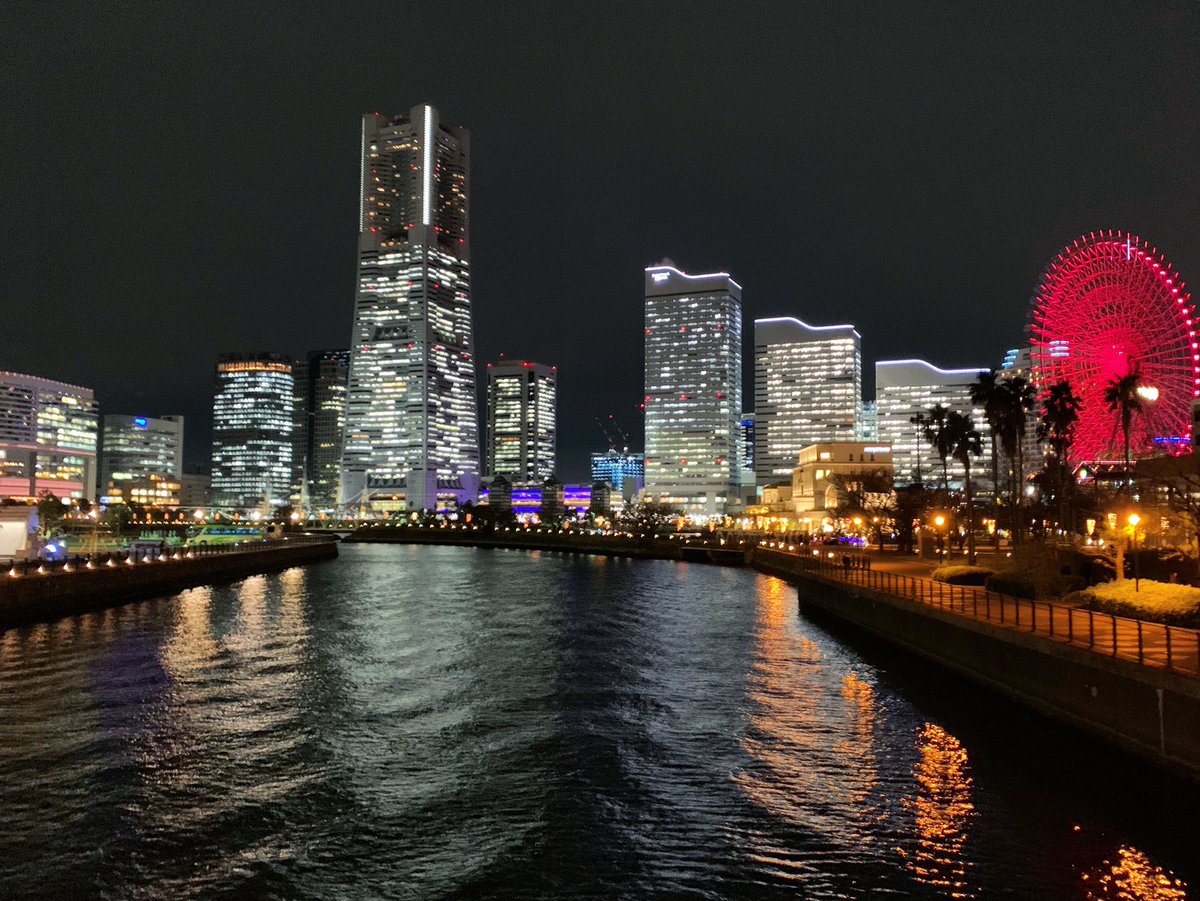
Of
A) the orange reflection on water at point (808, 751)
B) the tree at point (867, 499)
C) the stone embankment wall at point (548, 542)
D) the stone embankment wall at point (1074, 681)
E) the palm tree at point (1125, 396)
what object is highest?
the palm tree at point (1125, 396)

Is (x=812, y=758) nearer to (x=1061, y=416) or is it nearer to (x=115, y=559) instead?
(x=115, y=559)

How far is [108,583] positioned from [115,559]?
29.9 feet

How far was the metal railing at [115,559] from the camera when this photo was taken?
51.1 meters

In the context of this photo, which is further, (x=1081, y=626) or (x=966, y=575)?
(x=966, y=575)

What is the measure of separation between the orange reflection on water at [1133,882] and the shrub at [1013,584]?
764 inches

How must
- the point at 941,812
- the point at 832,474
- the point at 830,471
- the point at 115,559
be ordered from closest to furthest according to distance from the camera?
the point at 941,812
the point at 115,559
the point at 832,474
the point at 830,471

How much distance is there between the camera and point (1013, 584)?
35.2 meters

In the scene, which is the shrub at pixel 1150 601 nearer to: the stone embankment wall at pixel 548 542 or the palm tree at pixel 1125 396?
the palm tree at pixel 1125 396

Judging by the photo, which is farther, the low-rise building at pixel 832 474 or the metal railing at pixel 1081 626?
the low-rise building at pixel 832 474

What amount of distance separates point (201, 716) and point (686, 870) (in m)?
17.1

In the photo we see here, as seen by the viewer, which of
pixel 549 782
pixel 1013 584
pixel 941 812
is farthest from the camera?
pixel 1013 584

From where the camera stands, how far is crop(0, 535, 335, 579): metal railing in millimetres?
51062

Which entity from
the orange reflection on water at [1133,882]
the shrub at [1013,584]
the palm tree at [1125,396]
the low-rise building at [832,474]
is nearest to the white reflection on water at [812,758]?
the orange reflection on water at [1133,882]

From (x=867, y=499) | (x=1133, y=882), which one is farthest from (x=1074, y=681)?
(x=867, y=499)
